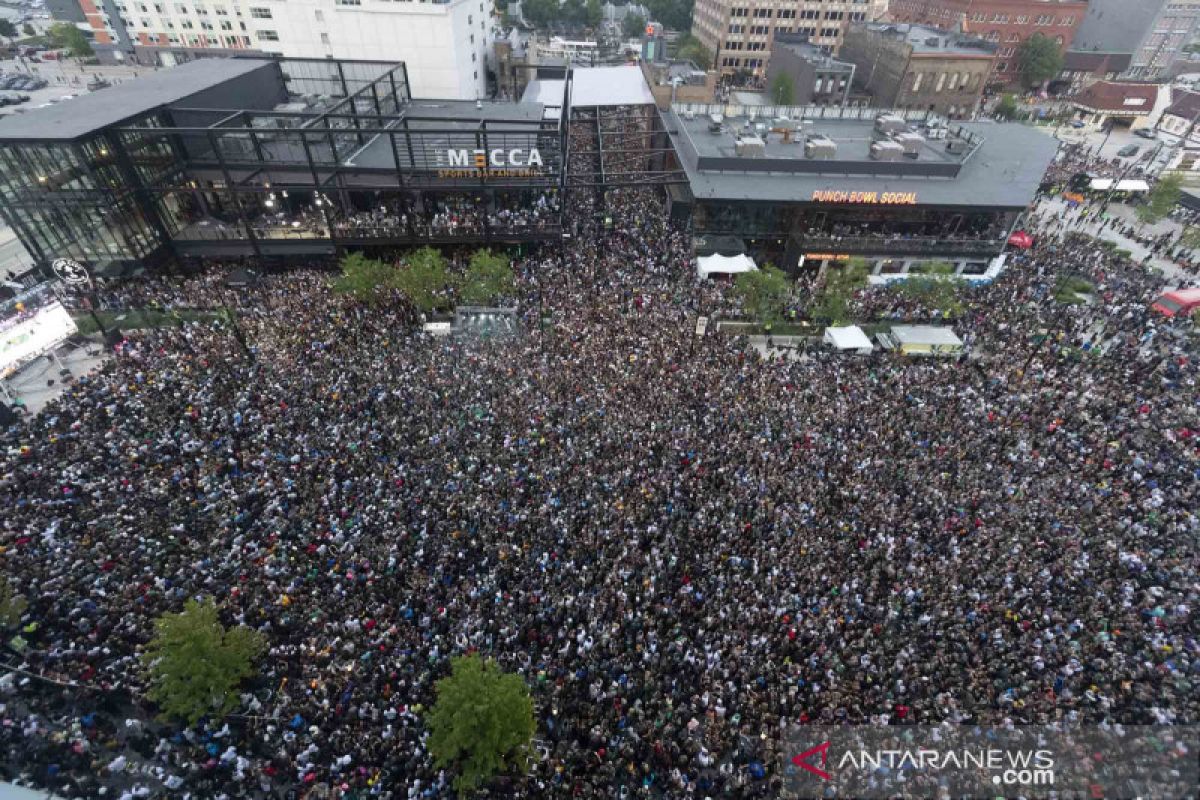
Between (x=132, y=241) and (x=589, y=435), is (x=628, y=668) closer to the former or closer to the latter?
(x=589, y=435)

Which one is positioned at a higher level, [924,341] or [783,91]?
[783,91]

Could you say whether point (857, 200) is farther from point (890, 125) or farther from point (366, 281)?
point (366, 281)

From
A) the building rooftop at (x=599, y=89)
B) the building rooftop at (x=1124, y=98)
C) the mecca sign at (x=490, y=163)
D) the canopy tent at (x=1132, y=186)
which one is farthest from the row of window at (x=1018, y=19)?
the mecca sign at (x=490, y=163)

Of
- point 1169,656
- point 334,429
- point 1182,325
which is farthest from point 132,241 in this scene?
point 1182,325

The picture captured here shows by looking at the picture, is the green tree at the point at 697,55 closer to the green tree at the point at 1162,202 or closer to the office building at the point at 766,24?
the office building at the point at 766,24

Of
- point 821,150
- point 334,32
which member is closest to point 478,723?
point 821,150

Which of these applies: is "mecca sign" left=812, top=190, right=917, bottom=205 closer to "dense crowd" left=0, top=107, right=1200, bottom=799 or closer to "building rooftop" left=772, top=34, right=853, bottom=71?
"dense crowd" left=0, top=107, right=1200, bottom=799

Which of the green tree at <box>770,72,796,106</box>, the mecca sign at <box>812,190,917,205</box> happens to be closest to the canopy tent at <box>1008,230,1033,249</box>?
the mecca sign at <box>812,190,917,205</box>
